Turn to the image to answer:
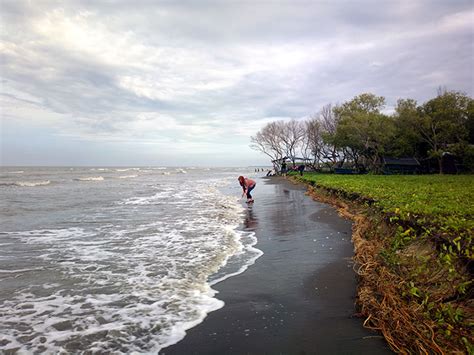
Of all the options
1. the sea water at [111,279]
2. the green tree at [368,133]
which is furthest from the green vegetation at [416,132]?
the sea water at [111,279]

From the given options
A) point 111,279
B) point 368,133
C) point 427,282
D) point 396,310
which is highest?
point 368,133

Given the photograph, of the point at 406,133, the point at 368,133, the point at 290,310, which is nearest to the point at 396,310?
the point at 290,310

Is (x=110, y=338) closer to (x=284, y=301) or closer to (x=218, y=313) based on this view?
(x=218, y=313)

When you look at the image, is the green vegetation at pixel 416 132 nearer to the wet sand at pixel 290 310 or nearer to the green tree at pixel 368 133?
the green tree at pixel 368 133

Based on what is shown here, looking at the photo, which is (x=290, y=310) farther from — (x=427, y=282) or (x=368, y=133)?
(x=368, y=133)

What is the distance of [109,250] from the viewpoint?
7.02 metres

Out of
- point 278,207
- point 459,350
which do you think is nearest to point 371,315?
point 459,350

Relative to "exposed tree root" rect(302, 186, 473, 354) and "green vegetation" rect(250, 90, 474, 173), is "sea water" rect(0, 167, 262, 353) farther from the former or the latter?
"green vegetation" rect(250, 90, 474, 173)

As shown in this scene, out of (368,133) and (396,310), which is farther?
(368,133)

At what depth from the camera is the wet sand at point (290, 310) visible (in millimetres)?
3080

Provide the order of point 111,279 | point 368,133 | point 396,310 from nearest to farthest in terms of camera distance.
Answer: point 396,310, point 111,279, point 368,133

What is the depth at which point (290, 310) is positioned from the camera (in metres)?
3.83

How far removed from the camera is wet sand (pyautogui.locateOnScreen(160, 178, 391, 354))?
121 inches

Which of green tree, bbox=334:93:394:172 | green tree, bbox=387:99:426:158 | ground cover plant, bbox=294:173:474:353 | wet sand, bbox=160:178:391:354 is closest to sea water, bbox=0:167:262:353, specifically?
wet sand, bbox=160:178:391:354
